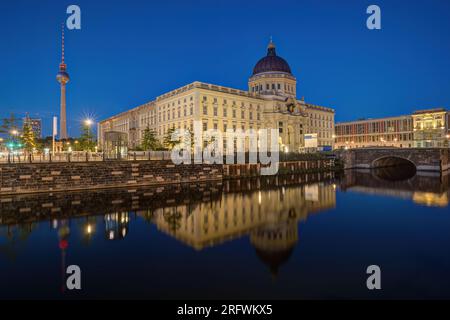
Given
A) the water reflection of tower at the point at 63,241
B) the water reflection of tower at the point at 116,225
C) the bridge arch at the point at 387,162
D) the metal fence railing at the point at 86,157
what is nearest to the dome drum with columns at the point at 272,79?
the bridge arch at the point at 387,162

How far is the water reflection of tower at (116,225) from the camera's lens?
50.3 feet

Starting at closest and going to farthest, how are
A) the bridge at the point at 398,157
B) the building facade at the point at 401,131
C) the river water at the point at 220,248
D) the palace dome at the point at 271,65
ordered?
the river water at the point at 220,248
the bridge at the point at 398,157
the palace dome at the point at 271,65
the building facade at the point at 401,131

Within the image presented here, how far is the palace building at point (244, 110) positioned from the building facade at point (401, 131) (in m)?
43.0

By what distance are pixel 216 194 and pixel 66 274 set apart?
778 inches

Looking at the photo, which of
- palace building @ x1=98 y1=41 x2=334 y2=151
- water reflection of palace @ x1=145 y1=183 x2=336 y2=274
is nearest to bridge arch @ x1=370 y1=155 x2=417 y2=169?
palace building @ x1=98 y1=41 x2=334 y2=151

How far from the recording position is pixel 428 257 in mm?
11922

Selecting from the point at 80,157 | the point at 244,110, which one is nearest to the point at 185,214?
the point at 80,157

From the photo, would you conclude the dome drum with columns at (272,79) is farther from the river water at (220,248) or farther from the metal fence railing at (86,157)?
the river water at (220,248)

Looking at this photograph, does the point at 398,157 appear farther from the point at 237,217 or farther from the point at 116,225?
the point at 116,225

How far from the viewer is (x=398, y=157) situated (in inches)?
2530

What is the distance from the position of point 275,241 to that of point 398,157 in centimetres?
6288
